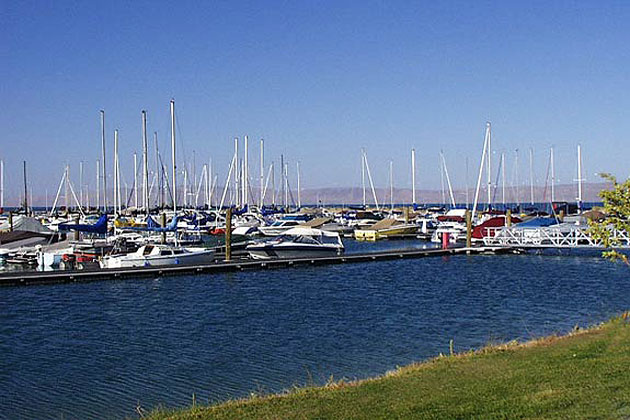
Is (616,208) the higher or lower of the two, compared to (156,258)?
higher

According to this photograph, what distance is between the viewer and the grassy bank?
1111 cm

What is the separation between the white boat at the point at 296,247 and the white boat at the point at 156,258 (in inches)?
161

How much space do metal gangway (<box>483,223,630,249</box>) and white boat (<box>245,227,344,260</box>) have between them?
42.7 feet

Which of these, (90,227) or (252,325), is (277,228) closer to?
(90,227)

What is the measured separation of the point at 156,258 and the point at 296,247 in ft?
34.4

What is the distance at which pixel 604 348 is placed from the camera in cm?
1582

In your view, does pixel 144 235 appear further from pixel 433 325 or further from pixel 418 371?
pixel 418 371

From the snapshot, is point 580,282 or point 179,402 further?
point 580,282

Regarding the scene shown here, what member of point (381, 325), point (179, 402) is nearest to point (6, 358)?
point (179, 402)

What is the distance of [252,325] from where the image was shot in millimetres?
28078

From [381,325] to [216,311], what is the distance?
25.9 feet

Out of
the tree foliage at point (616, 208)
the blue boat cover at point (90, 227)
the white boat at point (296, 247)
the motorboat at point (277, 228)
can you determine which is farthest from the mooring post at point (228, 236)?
the tree foliage at point (616, 208)

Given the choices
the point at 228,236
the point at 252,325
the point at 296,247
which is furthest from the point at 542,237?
the point at 252,325

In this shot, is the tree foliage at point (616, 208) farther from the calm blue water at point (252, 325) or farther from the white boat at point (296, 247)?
the white boat at point (296, 247)
